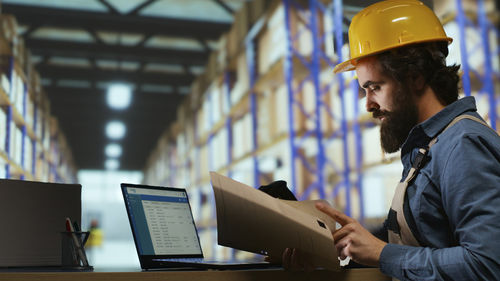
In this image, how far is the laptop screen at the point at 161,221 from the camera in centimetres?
157

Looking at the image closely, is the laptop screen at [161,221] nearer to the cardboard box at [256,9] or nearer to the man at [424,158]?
the man at [424,158]

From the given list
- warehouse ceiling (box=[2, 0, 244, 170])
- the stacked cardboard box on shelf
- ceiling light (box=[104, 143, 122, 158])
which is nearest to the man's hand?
the stacked cardboard box on shelf

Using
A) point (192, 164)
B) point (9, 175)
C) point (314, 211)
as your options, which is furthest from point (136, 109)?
point (314, 211)

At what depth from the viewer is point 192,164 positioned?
12273 mm

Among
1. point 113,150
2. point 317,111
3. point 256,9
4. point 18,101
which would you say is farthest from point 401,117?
point 113,150

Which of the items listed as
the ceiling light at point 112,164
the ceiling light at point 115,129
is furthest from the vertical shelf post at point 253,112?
the ceiling light at point 112,164

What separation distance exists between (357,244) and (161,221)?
0.65 meters

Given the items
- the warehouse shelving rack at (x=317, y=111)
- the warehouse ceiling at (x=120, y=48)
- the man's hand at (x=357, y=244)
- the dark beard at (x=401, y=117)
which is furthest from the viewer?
the warehouse ceiling at (x=120, y=48)

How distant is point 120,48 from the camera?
11086 mm

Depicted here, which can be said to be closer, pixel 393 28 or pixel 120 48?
pixel 393 28

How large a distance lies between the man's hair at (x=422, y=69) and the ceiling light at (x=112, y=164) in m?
25.8

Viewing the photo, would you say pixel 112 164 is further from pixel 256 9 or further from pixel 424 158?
pixel 424 158

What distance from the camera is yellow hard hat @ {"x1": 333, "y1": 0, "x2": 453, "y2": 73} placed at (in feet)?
4.83

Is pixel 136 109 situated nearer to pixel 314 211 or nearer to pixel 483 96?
pixel 483 96
